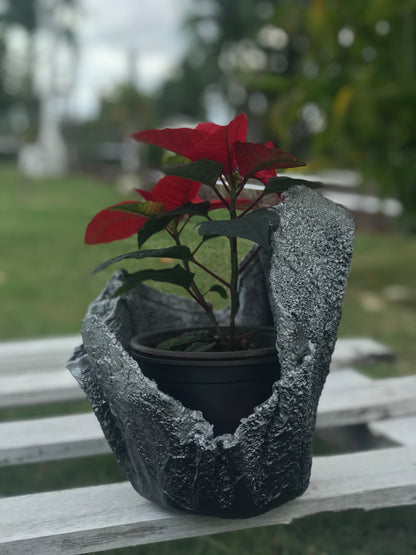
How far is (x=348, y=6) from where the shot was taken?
417 centimetres

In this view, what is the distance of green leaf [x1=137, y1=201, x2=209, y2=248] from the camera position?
1107 millimetres

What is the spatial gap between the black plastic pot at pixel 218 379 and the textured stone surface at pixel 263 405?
63mm

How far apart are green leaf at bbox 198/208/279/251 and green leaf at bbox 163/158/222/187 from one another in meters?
0.07

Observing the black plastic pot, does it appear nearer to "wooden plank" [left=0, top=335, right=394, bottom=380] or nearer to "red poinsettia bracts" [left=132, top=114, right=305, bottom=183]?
"red poinsettia bracts" [left=132, top=114, right=305, bottom=183]

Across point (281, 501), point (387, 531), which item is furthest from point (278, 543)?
point (281, 501)

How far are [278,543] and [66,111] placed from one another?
1665 inches

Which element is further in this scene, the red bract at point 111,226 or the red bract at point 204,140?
the red bract at point 111,226

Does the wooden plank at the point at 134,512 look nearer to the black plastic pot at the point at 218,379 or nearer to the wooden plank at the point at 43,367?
the black plastic pot at the point at 218,379

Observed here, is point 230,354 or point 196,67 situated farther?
point 196,67

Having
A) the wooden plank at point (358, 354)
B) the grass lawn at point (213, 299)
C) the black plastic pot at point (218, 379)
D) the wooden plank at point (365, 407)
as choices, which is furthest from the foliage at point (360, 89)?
the black plastic pot at point (218, 379)

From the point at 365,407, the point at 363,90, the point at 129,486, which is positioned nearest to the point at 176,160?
the point at 129,486

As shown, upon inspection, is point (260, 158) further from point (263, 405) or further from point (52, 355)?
point (52, 355)

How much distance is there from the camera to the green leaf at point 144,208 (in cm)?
114

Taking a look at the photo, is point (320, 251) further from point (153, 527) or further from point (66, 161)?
point (66, 161)
